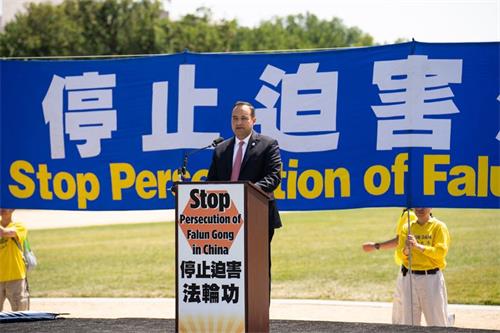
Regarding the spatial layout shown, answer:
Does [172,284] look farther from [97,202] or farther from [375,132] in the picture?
[375,132]

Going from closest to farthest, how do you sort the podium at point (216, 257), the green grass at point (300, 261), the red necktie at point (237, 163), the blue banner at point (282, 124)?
the podium at point (216, 257)
the red necktie at point (237, 163)
the blue banner at point (282, 124)
the green grass at point (300, 261)

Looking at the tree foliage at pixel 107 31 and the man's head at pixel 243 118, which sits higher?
the tree foliage at pixel 107 31

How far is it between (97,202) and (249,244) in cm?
342

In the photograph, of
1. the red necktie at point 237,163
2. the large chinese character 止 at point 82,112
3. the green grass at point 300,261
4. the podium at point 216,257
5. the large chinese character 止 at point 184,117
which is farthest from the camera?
the green grass at point 300,261

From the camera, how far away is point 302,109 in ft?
33.8

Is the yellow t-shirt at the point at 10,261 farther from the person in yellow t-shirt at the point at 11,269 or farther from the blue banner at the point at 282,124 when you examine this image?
the blue banner at the point at 282,124

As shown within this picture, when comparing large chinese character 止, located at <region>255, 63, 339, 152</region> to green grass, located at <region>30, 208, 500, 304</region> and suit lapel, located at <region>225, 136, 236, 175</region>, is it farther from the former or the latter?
green grass, located at <region>30, 208, 500, 304</region>

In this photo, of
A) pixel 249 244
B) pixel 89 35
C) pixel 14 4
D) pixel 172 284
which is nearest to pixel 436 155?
pixel 249 244

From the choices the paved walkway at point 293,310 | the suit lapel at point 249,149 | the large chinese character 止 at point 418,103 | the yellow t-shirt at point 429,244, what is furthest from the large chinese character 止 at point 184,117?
the paved walkway at point 293,310

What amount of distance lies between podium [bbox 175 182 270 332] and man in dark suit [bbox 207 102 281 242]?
62 centimetres

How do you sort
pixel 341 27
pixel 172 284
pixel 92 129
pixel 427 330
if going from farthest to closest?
pixel 341 27 → pixel 172 284 → pixel 92 129 → pixel 427 330

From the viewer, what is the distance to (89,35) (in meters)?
59.5

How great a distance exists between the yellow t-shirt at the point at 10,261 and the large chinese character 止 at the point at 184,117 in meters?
2.20

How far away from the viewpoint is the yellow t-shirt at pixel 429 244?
10.0 m
